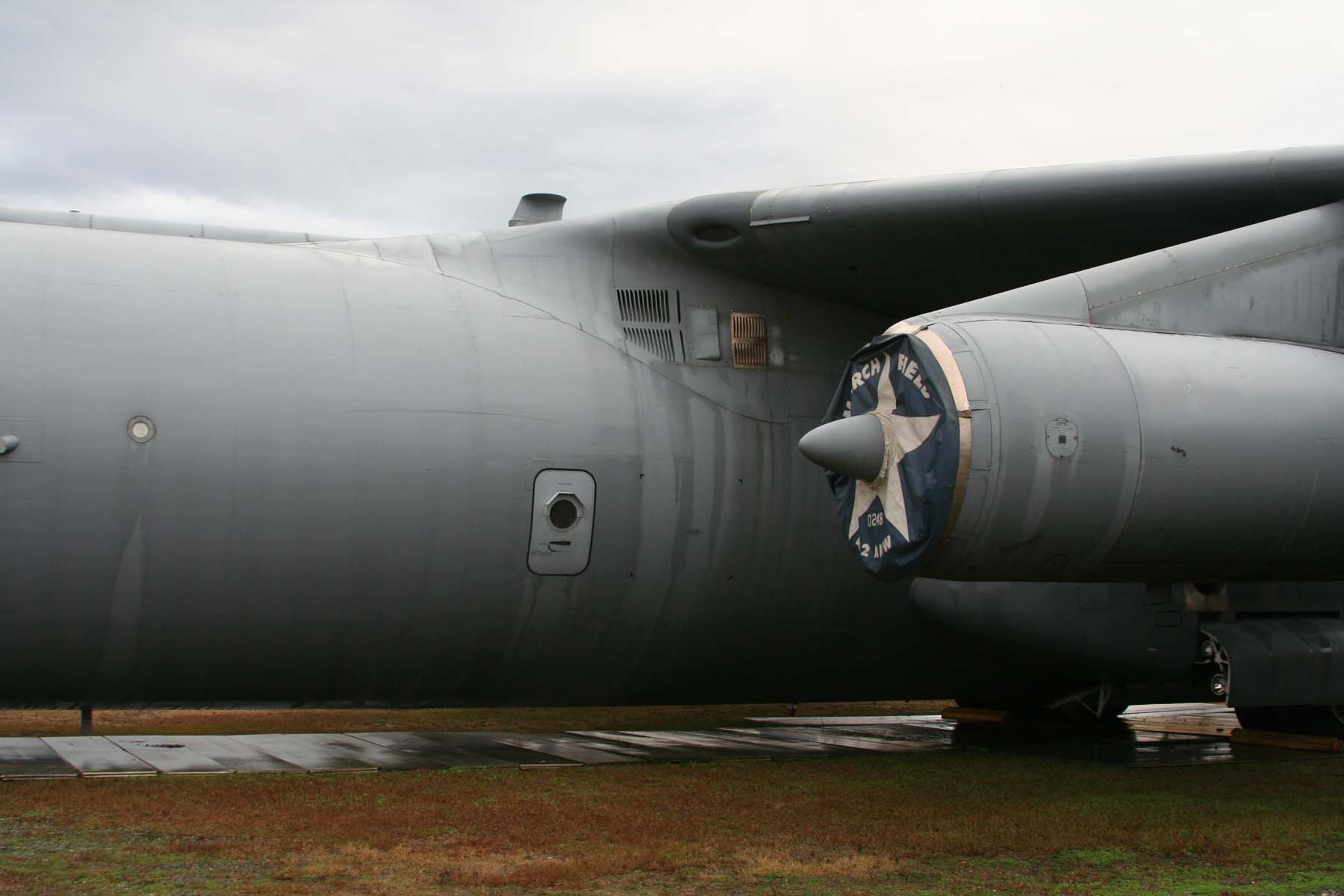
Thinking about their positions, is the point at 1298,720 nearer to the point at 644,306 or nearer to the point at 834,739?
the point at 834,739

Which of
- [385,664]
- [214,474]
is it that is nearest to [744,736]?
[385,664]

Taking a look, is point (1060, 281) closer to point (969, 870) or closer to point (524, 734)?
point (969, 870)

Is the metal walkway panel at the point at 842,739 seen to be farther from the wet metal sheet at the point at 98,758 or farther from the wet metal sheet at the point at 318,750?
the wet metal sheet at the point at 98,758

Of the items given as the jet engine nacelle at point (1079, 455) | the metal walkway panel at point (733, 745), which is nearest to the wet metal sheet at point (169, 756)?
the metal walkway panel at point (733, 745)

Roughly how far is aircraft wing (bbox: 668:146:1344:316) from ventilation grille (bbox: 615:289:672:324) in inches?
17.5

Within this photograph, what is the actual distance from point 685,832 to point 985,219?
4622 mm

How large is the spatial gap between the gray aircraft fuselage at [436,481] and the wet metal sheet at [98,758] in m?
1.17

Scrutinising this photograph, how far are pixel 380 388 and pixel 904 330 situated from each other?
327 centimetres

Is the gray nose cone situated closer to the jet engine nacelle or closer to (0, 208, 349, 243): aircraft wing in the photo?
the jet engine nacelle

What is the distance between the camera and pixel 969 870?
6145 millimetres

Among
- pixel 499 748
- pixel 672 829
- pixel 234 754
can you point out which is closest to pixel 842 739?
pixel 499 748

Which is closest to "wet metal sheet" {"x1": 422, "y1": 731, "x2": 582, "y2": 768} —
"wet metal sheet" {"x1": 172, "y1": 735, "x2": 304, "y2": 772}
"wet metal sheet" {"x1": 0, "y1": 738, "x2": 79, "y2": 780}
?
"wet metal sheet" {"x1": 172, "y1": 735, "x2": 304, "y2": 772}

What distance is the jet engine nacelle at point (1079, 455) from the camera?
6750mm

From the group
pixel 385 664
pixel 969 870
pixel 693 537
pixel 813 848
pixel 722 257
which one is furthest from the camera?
pixel 722 257
